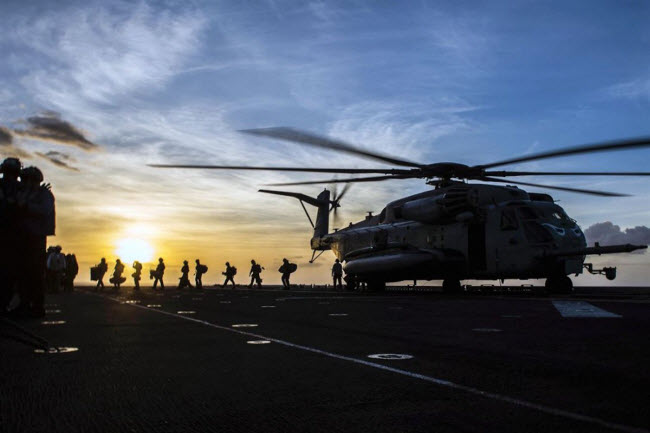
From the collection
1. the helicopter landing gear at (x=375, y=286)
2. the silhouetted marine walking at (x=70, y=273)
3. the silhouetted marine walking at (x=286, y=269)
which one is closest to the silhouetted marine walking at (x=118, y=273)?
the silhouetted marine walking at (x=70, y=273)

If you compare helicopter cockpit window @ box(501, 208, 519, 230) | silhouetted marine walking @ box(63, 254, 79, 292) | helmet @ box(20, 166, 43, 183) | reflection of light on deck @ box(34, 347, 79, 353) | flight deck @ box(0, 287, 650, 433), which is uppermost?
helicopter cockpit window @ box(501, 208, 519, 230)

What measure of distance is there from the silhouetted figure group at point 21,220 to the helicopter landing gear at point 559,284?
1822cm

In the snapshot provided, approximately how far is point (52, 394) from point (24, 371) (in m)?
1.12

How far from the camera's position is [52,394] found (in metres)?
3.76

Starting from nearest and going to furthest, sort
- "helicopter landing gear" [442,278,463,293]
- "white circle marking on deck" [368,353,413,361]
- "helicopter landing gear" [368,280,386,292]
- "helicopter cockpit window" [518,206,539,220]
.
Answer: "white circle marking on deck" [368,353,413,361], "helicopter cockpit window" [518,206,539,220], "helicopter landing gear" [442,278,463,293], "helicopter landing gear" [368,280,386,292]

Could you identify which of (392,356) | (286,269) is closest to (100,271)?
(286,269)

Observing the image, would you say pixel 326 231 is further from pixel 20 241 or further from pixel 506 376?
pixel 506 376

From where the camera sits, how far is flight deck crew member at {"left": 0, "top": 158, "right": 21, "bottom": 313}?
684 cm

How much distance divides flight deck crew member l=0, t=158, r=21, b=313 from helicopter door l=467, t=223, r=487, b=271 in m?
17.9

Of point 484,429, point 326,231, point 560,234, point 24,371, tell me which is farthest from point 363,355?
point 326,231

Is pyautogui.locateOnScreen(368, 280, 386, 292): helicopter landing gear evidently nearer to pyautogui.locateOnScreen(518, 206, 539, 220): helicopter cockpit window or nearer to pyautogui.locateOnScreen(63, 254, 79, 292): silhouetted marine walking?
pyautogui.locateOnScreen(518, 206, 539, 220): helicopter cockpit window

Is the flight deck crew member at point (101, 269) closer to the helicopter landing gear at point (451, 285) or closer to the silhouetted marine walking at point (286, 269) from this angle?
the silhouetted marine walking at point (286, 269)

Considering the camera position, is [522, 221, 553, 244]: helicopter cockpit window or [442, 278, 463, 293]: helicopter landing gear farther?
[442, 278, 463, 293]: helicopter landing gear

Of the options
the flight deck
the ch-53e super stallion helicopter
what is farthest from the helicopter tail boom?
the flight deck
